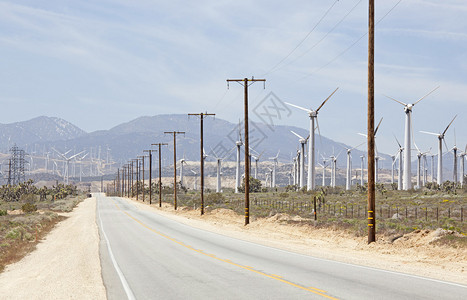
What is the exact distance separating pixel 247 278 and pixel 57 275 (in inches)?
264

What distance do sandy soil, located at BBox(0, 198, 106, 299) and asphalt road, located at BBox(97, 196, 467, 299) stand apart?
20.4 inches

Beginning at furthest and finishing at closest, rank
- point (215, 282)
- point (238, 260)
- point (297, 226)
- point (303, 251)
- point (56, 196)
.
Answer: point (56, 196) → point (297, 226) → point (303, 251) → point (238, 260) → point (215, 282)

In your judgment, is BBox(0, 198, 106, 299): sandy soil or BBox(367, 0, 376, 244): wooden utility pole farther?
BBox(367, 0, 376, 244): wooden utility pole

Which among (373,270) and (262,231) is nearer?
(373,270)

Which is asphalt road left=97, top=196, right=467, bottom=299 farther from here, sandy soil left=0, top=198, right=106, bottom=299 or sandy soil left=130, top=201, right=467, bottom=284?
sandy soil left=130, top=201, right=467, bottom=284

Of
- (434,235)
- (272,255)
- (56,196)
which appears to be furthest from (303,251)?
(56,196)

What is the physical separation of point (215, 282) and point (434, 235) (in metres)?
13.0

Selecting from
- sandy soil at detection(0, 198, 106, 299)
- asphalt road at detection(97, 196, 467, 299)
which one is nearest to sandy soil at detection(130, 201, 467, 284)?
asphalt road at detection(97, 196, 467, 299)

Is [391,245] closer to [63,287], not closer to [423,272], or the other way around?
[423,272]

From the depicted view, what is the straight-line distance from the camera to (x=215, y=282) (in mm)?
14609

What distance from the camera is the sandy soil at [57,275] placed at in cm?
1398

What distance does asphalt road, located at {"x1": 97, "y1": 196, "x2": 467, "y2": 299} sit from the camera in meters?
12.7

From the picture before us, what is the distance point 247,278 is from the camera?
15195 millimetres

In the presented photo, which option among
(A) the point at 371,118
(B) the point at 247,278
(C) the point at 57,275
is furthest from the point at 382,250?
(C) the point at 57,275
